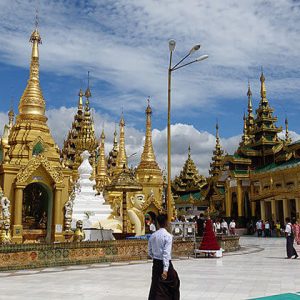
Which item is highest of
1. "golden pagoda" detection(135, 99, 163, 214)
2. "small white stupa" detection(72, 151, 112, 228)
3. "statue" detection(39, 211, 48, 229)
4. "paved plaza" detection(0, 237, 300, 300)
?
"golden pagoda" detection(135, 99, 163, 214)

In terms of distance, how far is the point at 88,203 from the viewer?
92.2 ft

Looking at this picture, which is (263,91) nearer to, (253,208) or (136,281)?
(253,208)

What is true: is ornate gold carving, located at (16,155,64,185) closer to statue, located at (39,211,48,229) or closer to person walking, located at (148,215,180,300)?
statue, located at (39,211,48,229)

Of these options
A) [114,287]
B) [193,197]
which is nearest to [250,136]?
[193,197]

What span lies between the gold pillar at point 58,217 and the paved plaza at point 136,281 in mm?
6804

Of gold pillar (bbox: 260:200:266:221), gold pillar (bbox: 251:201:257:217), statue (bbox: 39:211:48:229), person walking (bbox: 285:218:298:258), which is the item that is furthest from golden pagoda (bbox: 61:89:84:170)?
person walking (bbox: 285:218:298:258)

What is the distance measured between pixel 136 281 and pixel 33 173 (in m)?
11.4

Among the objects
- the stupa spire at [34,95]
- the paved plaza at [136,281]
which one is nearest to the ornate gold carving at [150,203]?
the stupa spire at [34,95]

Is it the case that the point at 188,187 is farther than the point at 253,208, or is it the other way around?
the point at 188,187

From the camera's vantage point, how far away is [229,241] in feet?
71.2

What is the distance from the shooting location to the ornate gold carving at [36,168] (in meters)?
20.5

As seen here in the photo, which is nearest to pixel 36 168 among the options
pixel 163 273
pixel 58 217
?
pixel 58 217

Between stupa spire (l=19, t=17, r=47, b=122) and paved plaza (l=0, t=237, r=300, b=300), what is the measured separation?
11651mm

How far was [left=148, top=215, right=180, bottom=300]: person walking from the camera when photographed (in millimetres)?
6391
